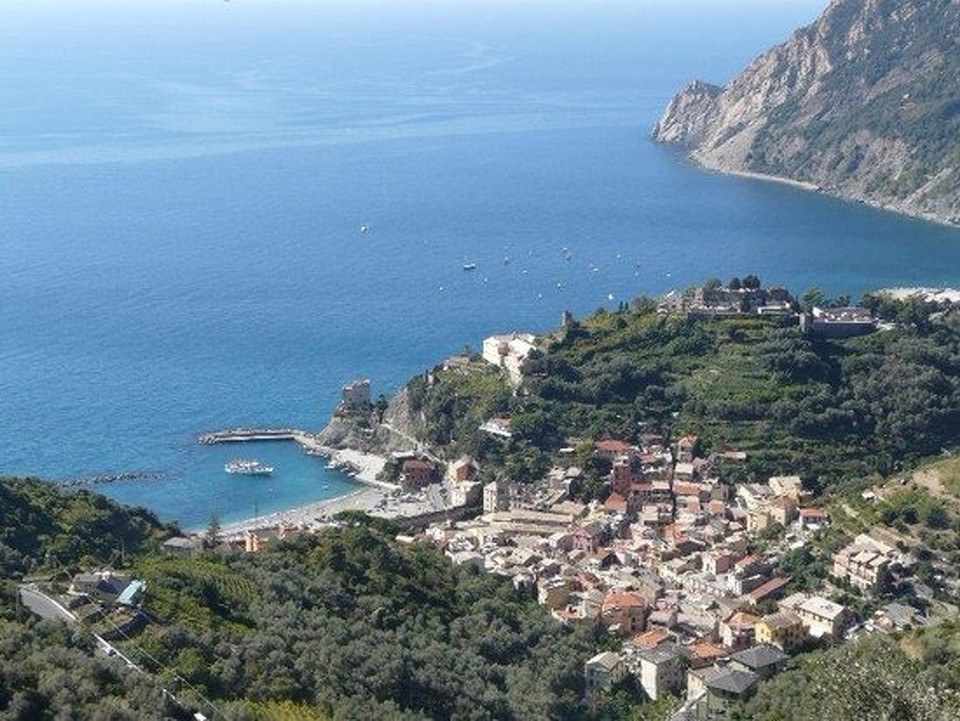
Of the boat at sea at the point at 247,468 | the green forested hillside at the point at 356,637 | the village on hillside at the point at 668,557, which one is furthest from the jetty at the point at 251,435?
the green forested hillside at the point at 356,637

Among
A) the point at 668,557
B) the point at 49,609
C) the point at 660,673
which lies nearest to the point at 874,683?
the point at 660,673

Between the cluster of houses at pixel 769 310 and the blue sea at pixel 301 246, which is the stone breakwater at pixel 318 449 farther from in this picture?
the cluster of houses at pixel 769 310

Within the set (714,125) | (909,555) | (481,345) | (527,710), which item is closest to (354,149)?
(714,125)

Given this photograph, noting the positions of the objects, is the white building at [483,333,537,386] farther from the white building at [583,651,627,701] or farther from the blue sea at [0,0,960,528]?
the white building at [583,651,627,701]

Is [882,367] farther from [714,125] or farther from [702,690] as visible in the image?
[714,125]

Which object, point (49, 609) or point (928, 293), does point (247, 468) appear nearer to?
point (49, 609)

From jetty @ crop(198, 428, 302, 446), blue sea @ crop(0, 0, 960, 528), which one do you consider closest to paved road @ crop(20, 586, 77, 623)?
blue sea @ crop(0, 0, 960, 528)
